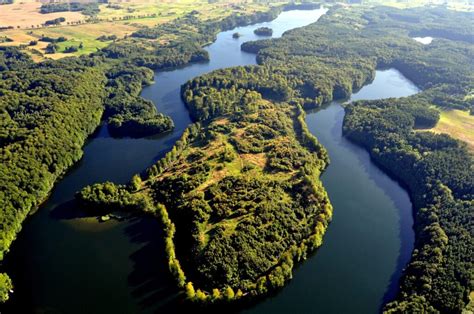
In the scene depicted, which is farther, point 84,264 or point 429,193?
point 429,193

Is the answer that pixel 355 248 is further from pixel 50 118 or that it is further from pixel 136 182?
pixel 50 118

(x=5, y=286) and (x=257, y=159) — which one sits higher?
(x=5, y=286)

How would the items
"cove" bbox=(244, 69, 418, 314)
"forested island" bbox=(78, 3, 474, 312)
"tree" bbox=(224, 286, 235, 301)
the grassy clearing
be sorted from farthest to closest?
the grassy clearing, "cove" bbox=(244, 69, 418, 314), "forested island" bbox=(78, 3, 474, 312), "tree" bbox=(224, 286, 235, 301)

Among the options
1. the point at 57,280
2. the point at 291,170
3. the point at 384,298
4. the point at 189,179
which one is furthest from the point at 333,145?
the point at 57,280

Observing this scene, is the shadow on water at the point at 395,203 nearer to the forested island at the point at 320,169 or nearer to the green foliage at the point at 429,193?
the green foliage at the point at 429,193

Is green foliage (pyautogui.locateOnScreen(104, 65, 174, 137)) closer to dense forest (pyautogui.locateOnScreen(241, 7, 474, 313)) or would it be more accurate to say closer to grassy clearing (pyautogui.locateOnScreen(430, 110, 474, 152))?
dense forest (pyautogui.locateOnScreen(241, 7, 474, 313))

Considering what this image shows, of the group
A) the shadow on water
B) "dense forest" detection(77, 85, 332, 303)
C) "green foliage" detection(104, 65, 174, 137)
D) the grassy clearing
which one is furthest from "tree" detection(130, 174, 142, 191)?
the grassy clearing

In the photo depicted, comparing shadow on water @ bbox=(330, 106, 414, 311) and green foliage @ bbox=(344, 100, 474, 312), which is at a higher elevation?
green foliage @ bbox=(344, 100, 474, 312)

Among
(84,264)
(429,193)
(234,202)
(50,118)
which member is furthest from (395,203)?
(50,118)
